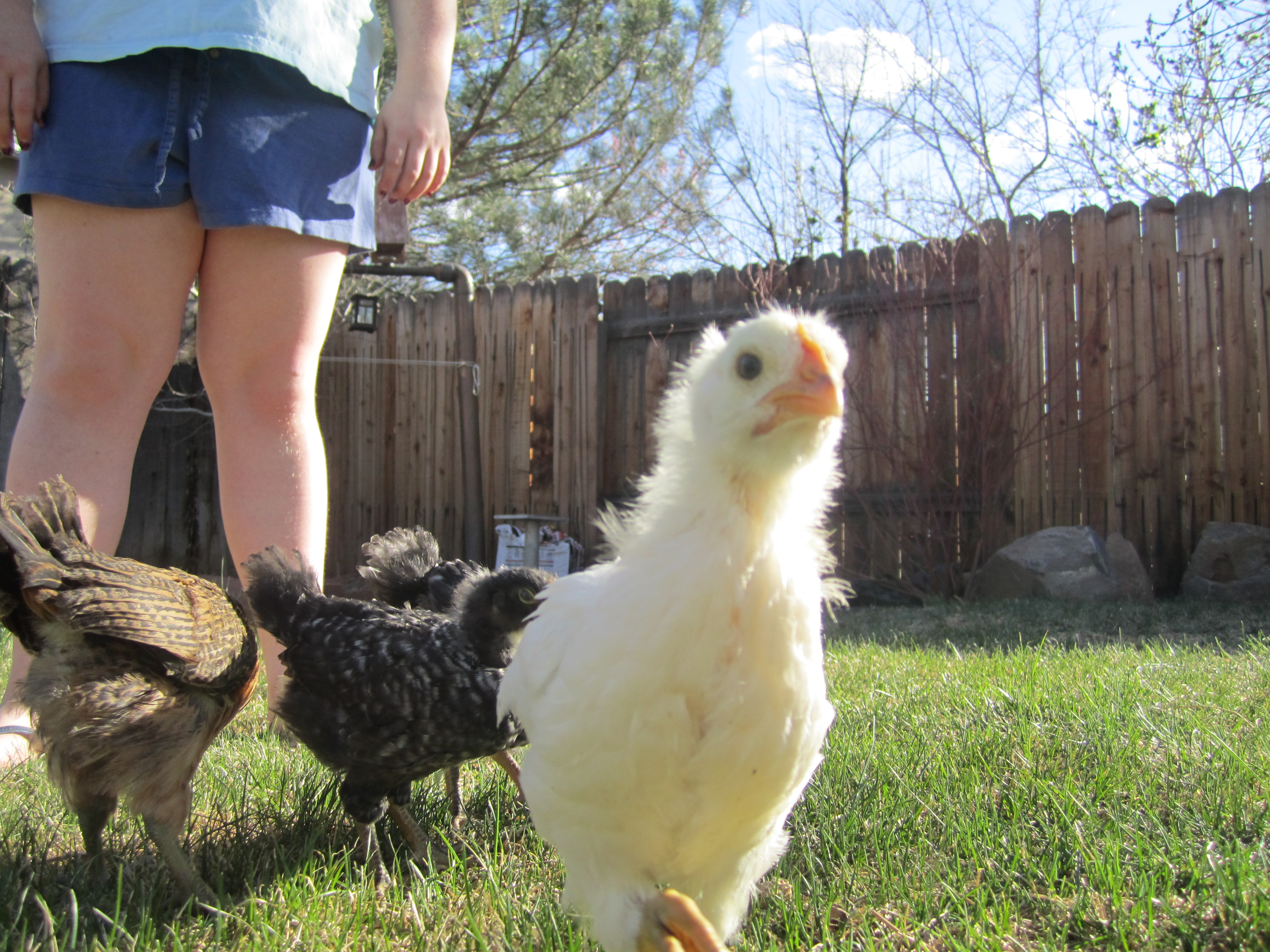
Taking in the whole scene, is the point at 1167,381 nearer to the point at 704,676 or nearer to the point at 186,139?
the point at 704,676

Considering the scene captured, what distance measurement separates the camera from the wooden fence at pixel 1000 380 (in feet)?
20.1

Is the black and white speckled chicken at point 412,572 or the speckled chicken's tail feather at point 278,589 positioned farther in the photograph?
the black and white speckled chicken at point 412,572

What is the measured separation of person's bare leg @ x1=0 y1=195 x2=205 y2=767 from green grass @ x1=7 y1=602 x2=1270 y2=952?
643mm

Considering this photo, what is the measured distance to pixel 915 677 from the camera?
3.63 meters

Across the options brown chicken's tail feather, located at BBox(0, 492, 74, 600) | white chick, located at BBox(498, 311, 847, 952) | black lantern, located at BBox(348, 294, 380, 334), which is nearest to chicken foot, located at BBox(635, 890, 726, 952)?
white chick, located at BBox(498, 311, 847, 952)

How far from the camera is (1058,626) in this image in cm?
500

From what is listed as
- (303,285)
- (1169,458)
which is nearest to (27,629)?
(303,285)

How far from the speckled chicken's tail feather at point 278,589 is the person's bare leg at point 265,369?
73 millimetres

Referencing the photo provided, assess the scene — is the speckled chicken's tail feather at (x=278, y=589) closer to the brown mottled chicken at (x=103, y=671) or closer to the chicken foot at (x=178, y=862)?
the brown mottled chicken at (x=103, y=671)

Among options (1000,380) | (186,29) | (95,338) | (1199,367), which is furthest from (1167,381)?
(95,338)

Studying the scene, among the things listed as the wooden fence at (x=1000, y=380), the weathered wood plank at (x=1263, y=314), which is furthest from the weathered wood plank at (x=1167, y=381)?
the weathered wood plank at (x=1263, y=314)

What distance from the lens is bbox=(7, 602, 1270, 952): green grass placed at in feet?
5.35

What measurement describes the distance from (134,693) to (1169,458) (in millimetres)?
6452

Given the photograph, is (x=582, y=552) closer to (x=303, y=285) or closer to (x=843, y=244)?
(x=303, y=285)
